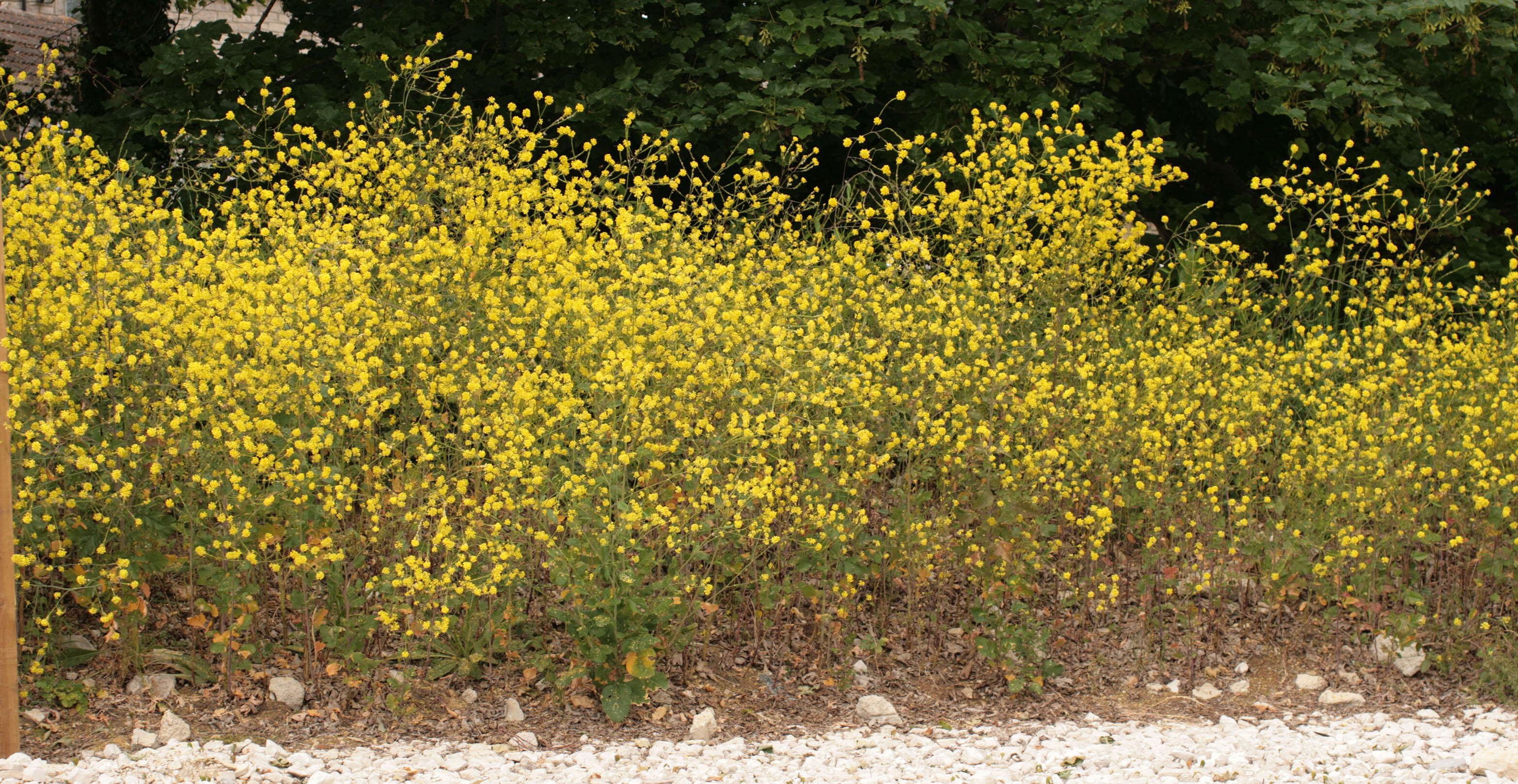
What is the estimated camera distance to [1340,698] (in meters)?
4.88

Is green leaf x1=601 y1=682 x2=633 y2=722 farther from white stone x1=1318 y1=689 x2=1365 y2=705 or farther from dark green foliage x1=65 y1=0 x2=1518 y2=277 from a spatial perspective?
dark green foliage x1=65 y1=0 x2=1518 y2=277

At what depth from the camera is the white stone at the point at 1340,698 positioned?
4863 mm

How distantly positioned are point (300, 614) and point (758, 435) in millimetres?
1629

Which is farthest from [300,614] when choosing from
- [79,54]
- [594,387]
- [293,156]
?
[79,54]

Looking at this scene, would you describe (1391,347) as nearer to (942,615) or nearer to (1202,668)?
(1202,668)

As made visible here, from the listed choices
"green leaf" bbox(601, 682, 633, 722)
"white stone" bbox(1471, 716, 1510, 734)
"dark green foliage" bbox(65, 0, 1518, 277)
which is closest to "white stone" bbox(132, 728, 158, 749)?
"green leaf" bbox(601, 682, 633, 722)

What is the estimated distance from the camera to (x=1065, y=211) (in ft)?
19.7

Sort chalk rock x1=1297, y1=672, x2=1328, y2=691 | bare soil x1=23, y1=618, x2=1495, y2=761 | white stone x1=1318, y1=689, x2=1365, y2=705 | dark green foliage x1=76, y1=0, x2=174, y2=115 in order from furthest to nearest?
dark green foliage x1=76, y1=0, x2=174, y2=115 < chalk rock x1=1297, y1=672, x2=1328, y2=691 < white stone x1=1318, y1=689, x2=1365, y2=705 < bare soil x1=23, y1=618, x2=1495, y2=761

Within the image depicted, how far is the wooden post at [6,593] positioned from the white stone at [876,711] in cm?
249

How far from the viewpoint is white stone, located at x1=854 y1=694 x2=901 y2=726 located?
14.9ft

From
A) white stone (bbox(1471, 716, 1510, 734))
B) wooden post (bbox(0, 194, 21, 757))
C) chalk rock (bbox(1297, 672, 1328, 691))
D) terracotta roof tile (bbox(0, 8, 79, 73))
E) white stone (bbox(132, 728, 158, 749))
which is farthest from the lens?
terracotta roof tile (bbox(0, 8, 79, 73))

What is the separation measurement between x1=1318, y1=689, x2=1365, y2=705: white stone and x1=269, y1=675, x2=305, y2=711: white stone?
347cm

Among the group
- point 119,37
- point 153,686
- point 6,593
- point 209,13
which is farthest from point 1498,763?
point 209,13

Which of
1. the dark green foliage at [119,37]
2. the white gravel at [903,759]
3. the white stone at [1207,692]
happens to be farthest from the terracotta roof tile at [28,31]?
the white stone at [1207,692]
